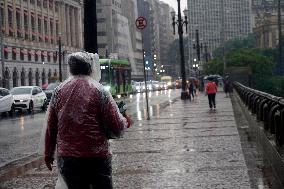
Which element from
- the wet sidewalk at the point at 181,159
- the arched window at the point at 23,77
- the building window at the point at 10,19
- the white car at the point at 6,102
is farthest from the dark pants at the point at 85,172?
the arched window at the point at 23,77

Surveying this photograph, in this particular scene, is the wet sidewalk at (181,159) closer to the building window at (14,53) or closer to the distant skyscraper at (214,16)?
the building window at (14,53)

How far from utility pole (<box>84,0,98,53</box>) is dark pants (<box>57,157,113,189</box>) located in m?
7.09

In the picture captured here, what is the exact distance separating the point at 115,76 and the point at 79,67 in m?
43.2

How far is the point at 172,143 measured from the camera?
43.9 ft

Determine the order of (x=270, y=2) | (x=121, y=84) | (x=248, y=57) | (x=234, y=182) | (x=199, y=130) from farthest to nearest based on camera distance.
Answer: (x=270, y=2) → (x=248, y=57) → (x=121, y=84) → (x=199, y=130) → (x=234, y=182)

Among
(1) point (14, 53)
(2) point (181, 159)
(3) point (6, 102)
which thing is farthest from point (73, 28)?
(2) point (181, 159)

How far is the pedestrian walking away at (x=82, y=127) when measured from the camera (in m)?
4.37

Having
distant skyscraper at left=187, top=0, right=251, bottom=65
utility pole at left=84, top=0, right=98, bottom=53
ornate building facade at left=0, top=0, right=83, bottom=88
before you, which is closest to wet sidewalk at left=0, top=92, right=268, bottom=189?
utility pole at left=84, top=0, right=98, bottom=53

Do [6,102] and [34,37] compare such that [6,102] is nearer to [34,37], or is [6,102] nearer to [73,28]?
[34,37]

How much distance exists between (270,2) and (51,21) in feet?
329

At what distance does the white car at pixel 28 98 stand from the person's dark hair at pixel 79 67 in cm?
3042

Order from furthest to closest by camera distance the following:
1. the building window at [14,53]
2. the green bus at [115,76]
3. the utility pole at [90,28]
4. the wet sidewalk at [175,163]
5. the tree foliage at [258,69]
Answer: the building window at [14,53]
the tree foliage at [258,69]
the green bus at [115,76]
the utility pole at [90,28]
the wet sidewalk at [175,163]

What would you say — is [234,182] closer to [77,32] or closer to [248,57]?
[248,57]

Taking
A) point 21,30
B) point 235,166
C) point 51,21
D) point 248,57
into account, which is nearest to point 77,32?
point 51,21
